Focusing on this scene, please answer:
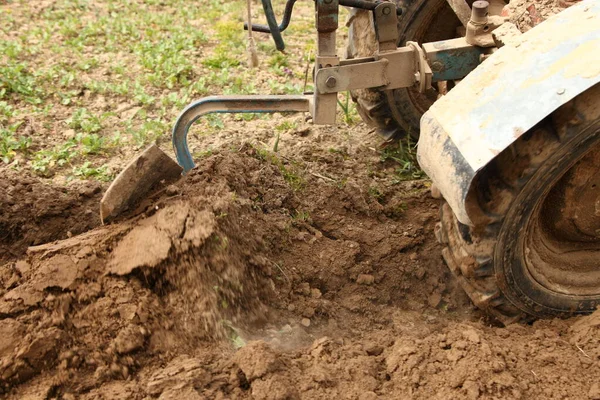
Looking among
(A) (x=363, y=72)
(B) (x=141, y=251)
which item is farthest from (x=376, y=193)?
(B) (x=141, y=251)

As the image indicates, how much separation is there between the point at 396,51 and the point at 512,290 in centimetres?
109

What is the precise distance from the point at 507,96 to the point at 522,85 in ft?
0.19

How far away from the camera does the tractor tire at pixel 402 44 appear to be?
324 cm

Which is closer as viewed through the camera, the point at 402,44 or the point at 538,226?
the point at 538,226

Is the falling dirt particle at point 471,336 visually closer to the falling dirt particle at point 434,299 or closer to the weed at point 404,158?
the falling dirt particle at point 434,299

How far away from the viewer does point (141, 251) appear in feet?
7.97

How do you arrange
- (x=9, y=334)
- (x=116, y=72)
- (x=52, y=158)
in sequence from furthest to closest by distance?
(x=116, y=72), (x=52, y=158), (x=9, y=334)

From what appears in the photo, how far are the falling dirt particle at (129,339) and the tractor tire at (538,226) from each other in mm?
1189

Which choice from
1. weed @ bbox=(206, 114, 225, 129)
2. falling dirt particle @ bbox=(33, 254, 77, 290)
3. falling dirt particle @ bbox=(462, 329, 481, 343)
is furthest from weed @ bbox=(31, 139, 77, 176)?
falling dirt particle @ bbox=(462, 329, 481, 343)

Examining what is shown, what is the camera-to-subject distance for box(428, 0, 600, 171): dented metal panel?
193 cm

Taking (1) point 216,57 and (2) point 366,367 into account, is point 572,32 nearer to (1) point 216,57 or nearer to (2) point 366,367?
(2) point 366,367

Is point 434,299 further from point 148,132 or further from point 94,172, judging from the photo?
point 148,132

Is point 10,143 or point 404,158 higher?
point 10,143

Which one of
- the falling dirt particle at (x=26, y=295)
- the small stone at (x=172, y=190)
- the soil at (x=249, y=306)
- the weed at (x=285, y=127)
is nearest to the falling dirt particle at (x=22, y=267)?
the soil at (x=249, y=306)
